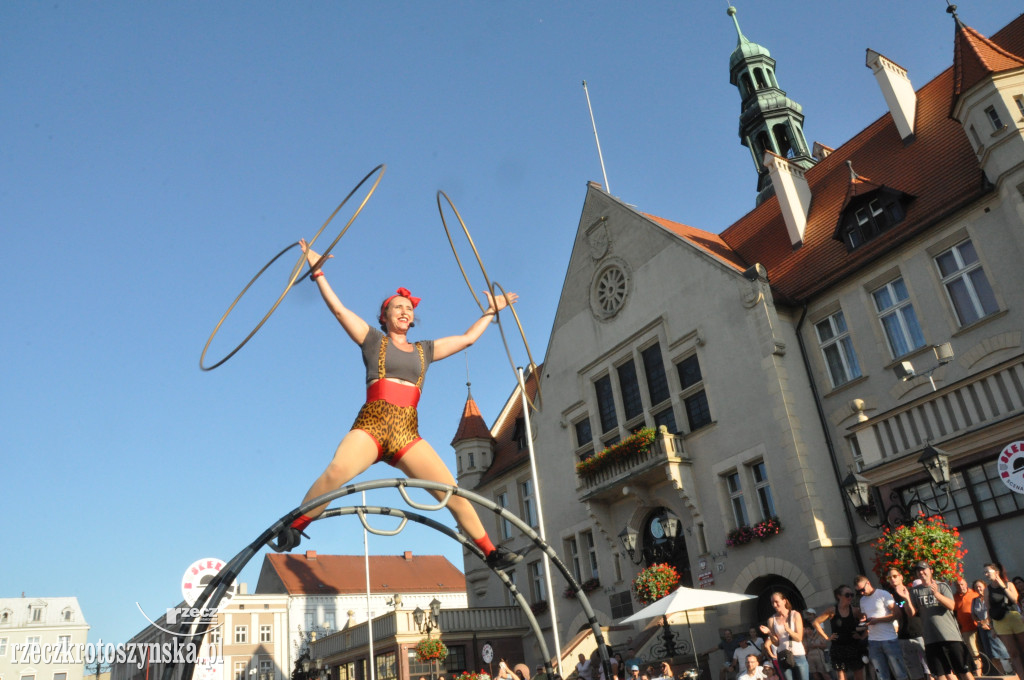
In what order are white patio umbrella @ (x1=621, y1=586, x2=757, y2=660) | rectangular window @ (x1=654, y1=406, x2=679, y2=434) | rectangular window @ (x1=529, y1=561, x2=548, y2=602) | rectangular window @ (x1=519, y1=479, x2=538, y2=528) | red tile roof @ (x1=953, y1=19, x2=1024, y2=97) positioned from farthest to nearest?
rectangular window @ (x1=519, y1=479, x2=538, y2=528) < rectangular window @ (x1=529, y1=561, x2=548, y2=602) < rectangular window @ (x1=654, y1=406, x2=679, y2=434) < red tile roof @ (x1=953, y1=19, x2=1024, y2=97) < white patio umbrella @ (x1=621, y1=586, x2=757, y2=660)

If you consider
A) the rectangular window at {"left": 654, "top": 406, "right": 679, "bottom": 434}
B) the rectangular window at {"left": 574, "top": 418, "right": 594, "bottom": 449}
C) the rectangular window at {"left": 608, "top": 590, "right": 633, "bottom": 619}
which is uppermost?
the rectangular window at {"left": 574, "top": 418, "right": 594, "bottom": 449}

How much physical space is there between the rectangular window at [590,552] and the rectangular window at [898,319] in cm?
1172

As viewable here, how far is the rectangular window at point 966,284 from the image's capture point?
60.7 ft

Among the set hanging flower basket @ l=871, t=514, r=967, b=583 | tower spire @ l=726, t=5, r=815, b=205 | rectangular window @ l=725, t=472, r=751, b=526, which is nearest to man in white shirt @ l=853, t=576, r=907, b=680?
hanging flower basket @ l=871, t=514, r=967, b=583

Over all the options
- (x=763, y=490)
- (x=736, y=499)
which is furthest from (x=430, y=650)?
(x=763, y=490)

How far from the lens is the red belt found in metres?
7.09

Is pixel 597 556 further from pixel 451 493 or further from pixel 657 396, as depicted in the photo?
pixel 451 493

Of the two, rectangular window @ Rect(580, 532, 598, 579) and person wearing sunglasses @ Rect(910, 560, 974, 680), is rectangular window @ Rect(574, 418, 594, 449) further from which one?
person wearing sunglasses @ Rect(910, 560, 974, 680)

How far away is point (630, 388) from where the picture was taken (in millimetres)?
26812

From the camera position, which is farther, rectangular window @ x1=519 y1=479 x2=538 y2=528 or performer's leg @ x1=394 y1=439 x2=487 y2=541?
rectangular window @ x1=519 y1=479 x2=538 y2=528

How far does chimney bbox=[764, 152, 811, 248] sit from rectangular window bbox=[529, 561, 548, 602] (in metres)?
15.1

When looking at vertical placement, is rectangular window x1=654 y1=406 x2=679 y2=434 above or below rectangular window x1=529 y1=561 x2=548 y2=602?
above

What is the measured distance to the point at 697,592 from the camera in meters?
16.7

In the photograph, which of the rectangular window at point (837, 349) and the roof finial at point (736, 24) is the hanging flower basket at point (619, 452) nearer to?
the rectangular window at point (837, 349)
